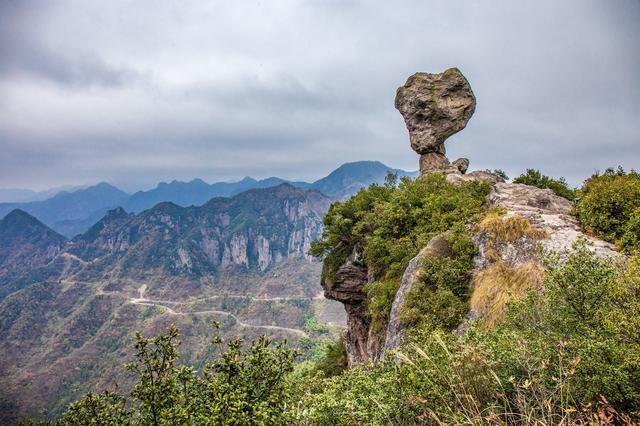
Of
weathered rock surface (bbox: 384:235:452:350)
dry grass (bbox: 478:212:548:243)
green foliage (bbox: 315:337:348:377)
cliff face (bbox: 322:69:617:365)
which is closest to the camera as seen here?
cliff face (bbox: 322:69:617:365)

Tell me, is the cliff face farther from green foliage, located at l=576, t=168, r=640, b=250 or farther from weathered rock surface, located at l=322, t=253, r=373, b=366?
green foliage, located at l=576, t=168, r=640, b=250

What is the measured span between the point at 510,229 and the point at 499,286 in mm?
3275

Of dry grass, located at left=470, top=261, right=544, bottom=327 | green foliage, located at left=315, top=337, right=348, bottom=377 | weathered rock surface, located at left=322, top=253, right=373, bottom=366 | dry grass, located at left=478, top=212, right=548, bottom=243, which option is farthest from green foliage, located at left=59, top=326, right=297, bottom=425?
green foliage, located at left=315, top=337, right=348, bottom=377

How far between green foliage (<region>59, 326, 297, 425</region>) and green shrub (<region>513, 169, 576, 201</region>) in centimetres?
2732

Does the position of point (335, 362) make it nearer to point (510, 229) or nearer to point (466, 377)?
point (510, 229)

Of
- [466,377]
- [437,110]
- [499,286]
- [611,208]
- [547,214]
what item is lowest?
[466,377]

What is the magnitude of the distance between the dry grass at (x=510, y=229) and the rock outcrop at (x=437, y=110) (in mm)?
19107

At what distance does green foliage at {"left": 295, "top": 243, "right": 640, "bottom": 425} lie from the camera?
525 cm

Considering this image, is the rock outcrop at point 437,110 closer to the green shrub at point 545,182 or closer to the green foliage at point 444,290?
the green shrub at point 545,182

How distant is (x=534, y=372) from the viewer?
6.07 meters

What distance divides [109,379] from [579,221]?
178 meters

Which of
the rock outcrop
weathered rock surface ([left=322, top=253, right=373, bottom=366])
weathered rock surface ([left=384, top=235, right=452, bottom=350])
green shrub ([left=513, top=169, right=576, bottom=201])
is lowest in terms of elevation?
weathered rock surface ([left=322, top=253, right=373, bottom=366])

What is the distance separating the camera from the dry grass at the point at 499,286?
482 inches

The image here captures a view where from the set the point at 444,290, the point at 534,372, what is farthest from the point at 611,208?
the point at 534,372
